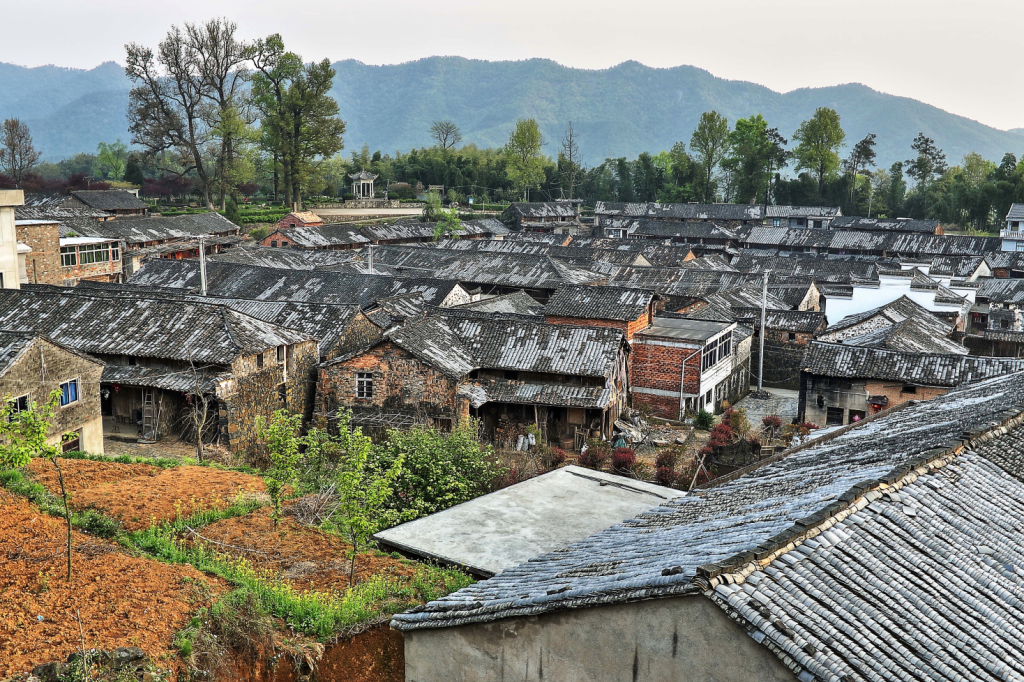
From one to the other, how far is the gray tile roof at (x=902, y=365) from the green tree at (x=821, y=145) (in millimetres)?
78680

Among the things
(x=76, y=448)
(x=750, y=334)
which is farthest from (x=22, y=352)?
(x=750, y=334)

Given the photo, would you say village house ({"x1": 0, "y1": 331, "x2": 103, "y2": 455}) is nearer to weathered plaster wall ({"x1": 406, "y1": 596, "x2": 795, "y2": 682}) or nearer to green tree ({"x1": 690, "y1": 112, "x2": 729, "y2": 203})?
weathered plaster wall ({"x1": 406, "y1": 596, "x2": 795, "y2": 682})

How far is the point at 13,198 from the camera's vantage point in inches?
1494

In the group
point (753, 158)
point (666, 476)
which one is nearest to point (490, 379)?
point (666, 476)

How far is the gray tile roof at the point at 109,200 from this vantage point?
72250mm

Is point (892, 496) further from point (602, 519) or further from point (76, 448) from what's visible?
point (76, 448)

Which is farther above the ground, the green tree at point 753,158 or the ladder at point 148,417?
the green tree at point 753,158

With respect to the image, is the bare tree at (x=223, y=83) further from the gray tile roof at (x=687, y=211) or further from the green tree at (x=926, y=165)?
the green tree at (x=926, y=165)

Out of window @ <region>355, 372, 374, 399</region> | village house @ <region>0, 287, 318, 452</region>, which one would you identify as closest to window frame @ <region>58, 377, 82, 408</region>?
village house @ <region>0, 287, 318, 452</region>

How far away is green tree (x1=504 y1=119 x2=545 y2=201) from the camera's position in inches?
4299

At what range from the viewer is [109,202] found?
7412cm

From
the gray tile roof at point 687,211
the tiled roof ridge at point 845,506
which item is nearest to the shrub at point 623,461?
the tiled roof ridge at point 845,506

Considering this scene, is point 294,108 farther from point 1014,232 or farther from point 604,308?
point 1014,232

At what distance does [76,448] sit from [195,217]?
48.8 metres
